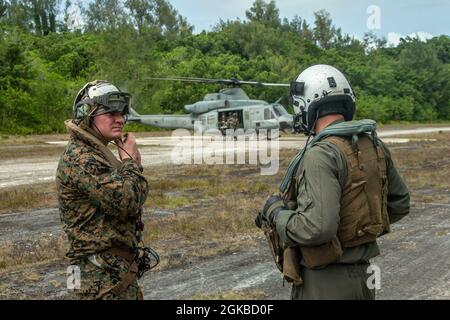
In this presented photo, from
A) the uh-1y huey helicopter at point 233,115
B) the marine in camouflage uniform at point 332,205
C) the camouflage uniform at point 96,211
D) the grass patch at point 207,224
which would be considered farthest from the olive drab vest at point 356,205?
the uh-1y huey helicopter at point 233,115

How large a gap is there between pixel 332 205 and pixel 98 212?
1.24 meters

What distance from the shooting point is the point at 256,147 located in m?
23.8

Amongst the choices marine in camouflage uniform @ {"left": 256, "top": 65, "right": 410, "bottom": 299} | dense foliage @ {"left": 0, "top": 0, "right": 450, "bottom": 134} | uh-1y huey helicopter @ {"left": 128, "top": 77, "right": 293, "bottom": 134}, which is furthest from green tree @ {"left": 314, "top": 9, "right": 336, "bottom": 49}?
marine in camouflage uniform @ {"left": 256, "top": 65, "right": 410, "bottom": 299}

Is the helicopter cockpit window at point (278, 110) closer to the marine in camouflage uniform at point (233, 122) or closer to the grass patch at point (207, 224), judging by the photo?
the marine in camouflage uniform at point (233, 122)

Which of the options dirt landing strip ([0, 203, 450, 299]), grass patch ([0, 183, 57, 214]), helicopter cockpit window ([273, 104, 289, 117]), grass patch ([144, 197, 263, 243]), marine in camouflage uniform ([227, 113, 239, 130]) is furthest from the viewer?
marine in camouflage uniform ([227, 113, 239, 130])

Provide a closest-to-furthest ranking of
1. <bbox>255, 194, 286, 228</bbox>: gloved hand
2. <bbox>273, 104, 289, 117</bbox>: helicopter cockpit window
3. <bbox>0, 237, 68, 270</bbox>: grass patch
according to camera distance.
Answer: <bbox>255, 194, 286, 228</bbox>: gloved hand
<bbox>0, 237, 68, 270</bbox>: grass patch
<bbox>273, 104, 289, 117</bbox>: helicopter cockpit window

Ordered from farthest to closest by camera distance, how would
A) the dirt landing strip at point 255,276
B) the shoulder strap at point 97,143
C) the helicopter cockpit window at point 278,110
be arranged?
1. the helicopter cockpit window at point 278,110
2. the dirt landing strip at point 255,276
3. the shoulder strap at point 97,143

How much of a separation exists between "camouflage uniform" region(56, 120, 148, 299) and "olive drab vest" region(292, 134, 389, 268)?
0.97 m

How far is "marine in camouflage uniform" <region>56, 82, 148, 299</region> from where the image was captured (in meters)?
2.83

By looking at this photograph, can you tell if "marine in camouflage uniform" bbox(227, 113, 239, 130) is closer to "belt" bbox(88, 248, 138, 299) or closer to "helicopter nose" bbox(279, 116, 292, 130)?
"helicopter nose" bbox(279, 116, 292, 130)

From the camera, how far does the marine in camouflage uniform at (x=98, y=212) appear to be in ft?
9.29

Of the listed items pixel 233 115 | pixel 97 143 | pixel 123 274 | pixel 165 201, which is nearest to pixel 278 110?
pixel 233 115

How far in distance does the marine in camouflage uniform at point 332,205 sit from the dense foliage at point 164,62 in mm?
36649

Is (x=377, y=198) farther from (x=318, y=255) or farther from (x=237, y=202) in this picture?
(x=237, y=202)
